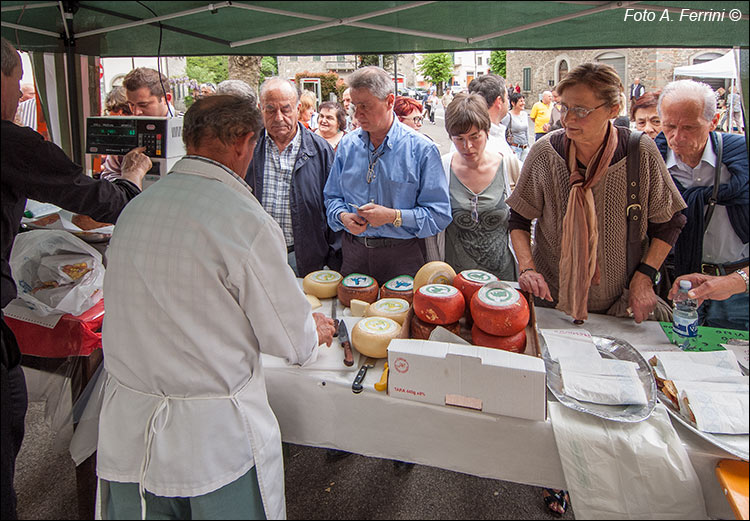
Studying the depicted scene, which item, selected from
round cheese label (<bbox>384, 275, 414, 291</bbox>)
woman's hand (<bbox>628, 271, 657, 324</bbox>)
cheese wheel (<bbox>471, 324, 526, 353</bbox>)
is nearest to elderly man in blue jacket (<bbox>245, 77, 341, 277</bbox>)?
round cheese label (<bbox>384, 275, 414, 291</bbox>)

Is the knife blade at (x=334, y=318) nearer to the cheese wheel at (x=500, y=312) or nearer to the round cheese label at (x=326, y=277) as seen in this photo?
the round cheese label at (x=326, y=277)

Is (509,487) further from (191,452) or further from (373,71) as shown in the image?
(373,71)

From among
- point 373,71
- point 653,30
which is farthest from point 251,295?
point 653,30

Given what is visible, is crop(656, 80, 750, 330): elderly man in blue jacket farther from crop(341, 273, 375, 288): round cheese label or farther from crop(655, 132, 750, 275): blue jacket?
crop(341, 273, 375, 288): round cheese label

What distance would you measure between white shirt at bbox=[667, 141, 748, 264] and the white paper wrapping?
0.92m

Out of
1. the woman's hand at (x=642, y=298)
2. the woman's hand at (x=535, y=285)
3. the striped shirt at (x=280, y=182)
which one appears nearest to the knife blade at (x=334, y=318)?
the woman's hand at (x=535, y=285)

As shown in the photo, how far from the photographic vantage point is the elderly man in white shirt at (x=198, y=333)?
4.22 feet

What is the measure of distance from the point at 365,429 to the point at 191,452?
59 centimetres

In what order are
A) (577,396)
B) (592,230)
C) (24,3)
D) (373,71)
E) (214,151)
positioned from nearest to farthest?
(214,151), (577,396), (592,230), (24,3), (373,71)

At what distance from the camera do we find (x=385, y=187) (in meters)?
2.68

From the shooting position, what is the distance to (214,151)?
1.41 m

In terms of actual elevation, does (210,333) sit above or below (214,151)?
below

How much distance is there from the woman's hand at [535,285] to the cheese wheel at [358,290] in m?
0.62

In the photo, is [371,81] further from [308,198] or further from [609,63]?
[609,63]
